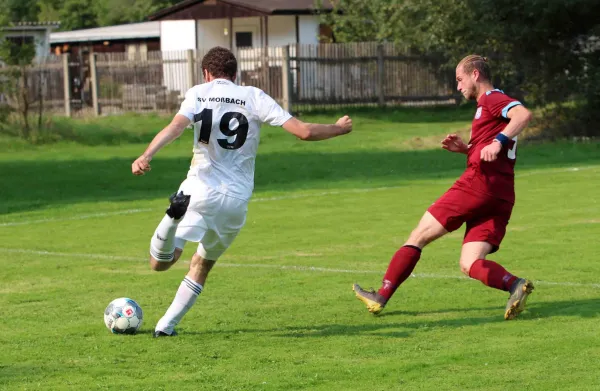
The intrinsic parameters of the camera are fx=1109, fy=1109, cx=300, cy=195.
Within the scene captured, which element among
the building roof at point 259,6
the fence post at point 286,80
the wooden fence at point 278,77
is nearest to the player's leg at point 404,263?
the fence post at point 286,80

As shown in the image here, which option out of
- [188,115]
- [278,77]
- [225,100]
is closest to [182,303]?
[188,115]

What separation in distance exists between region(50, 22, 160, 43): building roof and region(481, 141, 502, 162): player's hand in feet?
145

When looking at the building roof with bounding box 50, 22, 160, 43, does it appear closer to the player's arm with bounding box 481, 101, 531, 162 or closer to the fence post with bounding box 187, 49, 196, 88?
the fence post with bounding box 187, 49, 196, 88

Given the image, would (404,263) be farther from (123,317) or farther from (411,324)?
(123,317)

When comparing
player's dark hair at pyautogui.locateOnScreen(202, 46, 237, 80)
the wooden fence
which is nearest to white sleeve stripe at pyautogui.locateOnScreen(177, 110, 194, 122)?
player's dark hair at pyautogui.locateOnScreen(202, 46, 237, 80)

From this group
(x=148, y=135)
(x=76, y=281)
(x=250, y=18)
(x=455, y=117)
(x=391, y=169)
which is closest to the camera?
(x=76, y=281)

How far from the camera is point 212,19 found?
146 feet

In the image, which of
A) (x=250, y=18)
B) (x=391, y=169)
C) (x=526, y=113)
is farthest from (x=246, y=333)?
(x=250, y=18)

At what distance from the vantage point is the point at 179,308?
8.05 metres

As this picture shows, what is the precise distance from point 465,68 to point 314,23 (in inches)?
1389

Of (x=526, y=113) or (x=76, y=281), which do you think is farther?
(x=76, y=281)

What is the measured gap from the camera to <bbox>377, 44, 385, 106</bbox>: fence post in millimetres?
37156

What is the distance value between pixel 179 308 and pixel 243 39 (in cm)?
3737

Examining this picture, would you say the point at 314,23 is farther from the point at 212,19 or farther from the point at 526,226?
the point at 526,226
